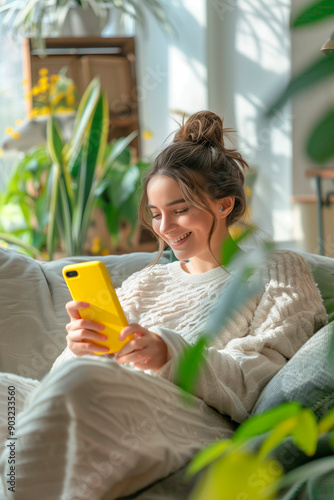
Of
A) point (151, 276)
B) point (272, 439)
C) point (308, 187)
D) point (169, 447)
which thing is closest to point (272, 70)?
point (308, 187)

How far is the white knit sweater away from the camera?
93 centimetres

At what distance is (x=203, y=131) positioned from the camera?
127 cm

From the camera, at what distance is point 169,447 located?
0.80 meters

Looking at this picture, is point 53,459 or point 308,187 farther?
point 308,187

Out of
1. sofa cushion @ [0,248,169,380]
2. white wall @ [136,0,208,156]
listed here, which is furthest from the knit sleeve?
white wall @ [136,0,208,156]

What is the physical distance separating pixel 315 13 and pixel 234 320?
0.66 metres

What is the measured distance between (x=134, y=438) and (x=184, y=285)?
1.75ft

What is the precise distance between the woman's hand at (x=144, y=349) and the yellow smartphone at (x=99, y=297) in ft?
0.16

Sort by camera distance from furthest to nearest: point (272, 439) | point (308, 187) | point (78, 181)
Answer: point (308, 187) < point (78, 181) < point (272, 439)

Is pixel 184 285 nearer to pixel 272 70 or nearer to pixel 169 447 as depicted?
pixel 169 447

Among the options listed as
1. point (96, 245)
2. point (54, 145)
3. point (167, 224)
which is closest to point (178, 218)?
point (167, 224)

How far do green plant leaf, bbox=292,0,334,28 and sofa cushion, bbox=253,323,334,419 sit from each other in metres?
0.56

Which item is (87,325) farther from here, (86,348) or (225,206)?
(225,206)

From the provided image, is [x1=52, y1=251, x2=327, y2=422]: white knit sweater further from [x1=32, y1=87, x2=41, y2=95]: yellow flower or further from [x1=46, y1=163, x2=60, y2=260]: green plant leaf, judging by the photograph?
[x1=32, y1=87, x2=41, y2=95]: yellow flower
